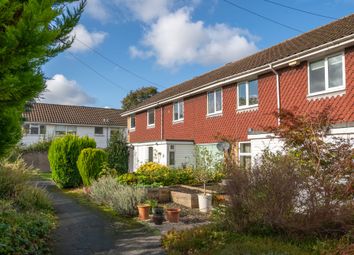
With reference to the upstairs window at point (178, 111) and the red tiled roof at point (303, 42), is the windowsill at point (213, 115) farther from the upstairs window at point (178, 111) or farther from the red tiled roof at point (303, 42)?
the upstairs window at point (178, 111)

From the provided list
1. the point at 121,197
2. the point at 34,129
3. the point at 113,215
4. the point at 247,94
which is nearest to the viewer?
the point at 113,215

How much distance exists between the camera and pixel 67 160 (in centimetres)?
1792

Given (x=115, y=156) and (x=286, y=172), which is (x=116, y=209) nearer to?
(x=286, y=172)

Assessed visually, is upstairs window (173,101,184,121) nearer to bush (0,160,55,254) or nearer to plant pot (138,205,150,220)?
bush (0,160,55,254)

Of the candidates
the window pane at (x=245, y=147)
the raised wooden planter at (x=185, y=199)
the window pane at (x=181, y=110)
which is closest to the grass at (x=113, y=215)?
the raised wooden planter at (x=185, y=199)

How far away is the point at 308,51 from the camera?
1283 cm

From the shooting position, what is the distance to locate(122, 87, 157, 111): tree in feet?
174

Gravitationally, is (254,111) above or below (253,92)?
below

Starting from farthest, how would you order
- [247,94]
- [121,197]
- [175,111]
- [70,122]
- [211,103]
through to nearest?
[70,122], [175,111], [211,103], [247,94], [121,197]

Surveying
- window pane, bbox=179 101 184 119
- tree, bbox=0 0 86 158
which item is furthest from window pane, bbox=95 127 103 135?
tree, bbox=0 0 86 158

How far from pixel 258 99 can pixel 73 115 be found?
31678 millimetres

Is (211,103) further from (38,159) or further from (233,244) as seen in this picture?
(38,159)

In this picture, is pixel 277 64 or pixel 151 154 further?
pixel 151 154

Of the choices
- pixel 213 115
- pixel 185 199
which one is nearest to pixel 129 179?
pixel 185 199
